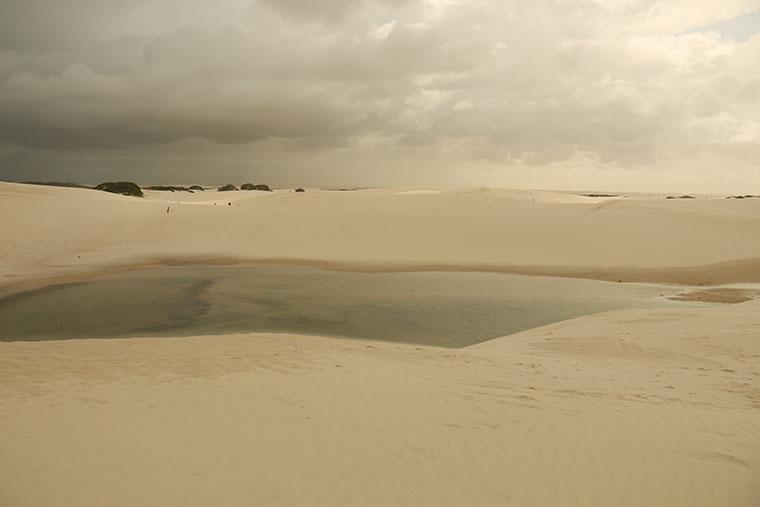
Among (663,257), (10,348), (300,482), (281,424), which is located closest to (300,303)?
(10,348)

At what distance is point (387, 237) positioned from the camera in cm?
2661

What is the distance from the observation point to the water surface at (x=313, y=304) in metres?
12.1

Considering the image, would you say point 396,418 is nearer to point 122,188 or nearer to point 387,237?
point 387,237

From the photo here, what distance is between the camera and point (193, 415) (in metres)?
6.23

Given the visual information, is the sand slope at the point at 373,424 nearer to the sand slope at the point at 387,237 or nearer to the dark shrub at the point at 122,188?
the sand slope at the point at 387,237

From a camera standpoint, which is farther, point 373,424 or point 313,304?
point 313,304

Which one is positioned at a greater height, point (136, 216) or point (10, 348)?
point (136, 216)

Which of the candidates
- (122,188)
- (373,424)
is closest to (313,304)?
(373,424)

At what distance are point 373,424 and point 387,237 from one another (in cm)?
2071

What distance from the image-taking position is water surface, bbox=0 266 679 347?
1209cm

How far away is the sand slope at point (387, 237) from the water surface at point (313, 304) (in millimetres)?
2740

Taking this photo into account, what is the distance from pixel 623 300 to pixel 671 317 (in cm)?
341

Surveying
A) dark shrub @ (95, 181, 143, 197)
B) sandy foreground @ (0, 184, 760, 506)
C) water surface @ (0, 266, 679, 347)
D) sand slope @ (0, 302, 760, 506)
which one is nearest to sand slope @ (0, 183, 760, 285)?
water surface @ (0, 266, 679, 347)

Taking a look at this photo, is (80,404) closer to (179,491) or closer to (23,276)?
(179,491)
